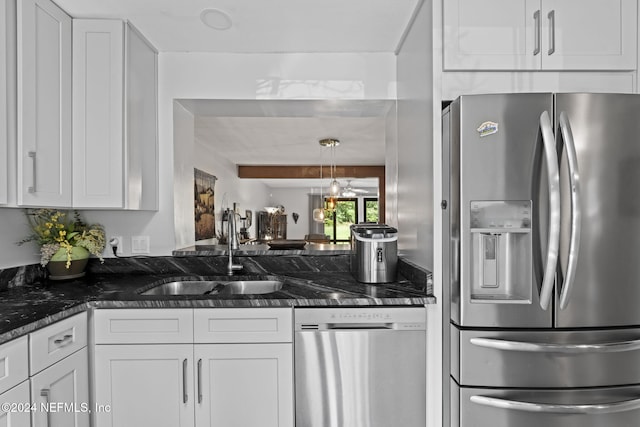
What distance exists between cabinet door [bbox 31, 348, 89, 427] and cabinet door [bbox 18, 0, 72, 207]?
738 mm

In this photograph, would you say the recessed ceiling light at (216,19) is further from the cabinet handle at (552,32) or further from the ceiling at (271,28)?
the cabinet handle at (552,32)

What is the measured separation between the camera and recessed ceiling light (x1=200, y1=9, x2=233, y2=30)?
6.32 ft

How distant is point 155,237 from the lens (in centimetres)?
238

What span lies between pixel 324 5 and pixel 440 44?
2.01 feet

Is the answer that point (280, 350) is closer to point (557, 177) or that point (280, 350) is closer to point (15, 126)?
point (557, 177)

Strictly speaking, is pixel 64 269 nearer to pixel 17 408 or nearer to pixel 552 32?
pixel 17 408

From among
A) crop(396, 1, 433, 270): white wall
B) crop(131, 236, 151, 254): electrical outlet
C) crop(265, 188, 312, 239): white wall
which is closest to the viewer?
crop(396, 1, 433, 270): white wall

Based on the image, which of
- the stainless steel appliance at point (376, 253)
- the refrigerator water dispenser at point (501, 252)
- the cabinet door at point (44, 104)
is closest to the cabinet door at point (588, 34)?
the refrigerator water dispenser at point (501, 252)

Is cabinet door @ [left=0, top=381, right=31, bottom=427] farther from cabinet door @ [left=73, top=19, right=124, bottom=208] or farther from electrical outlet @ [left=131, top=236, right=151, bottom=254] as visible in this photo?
electrical outlet @ [left=131, top=236, right=151, bottom=254]

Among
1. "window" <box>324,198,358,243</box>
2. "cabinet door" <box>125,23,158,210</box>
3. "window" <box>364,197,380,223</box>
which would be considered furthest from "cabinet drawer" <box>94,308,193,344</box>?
"window" <box>364,197,380,223</box>

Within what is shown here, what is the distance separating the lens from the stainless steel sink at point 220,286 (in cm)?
226

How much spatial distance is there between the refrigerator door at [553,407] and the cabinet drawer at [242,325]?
847mm

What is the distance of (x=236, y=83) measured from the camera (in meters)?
2.37

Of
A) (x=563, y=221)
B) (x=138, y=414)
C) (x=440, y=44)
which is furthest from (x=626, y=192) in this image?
(x=138, y=414)
